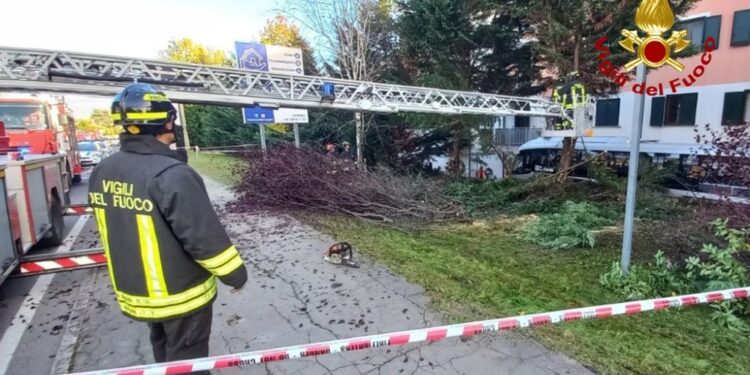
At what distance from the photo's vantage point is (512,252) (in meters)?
6.05

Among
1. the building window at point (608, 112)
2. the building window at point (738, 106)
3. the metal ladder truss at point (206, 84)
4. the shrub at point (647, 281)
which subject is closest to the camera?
the shrub at point (647, 281)

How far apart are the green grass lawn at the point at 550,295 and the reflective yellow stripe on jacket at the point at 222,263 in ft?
7.70

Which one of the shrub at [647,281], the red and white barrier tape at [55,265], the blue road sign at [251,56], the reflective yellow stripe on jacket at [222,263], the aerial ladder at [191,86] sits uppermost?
the blue road sign at [251,56]

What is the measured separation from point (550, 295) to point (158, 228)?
3966 millimetres

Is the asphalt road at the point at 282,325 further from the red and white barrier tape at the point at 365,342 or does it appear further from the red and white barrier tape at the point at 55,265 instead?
the red and white barrier tape at the point at 365,342

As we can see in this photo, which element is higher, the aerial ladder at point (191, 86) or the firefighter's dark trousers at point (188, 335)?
the aerial ladder at point (191, 86)

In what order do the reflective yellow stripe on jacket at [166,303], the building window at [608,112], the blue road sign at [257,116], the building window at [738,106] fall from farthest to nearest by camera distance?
the building window at [608,112]
the building window at [738,106]
the blue road sign at [257,116]
the reflective yellow stripe on jacket at [166,303]

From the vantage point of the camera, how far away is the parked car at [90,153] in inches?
914

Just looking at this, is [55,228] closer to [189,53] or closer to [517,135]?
[517,135]

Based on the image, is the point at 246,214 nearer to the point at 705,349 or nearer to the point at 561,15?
the point at 705,349

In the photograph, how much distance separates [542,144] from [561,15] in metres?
7.40

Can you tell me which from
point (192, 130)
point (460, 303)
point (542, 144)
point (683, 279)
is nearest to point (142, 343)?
point (460, 303)

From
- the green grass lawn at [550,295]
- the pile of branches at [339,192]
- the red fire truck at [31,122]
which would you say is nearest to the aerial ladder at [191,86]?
the pile of branches at [339,192]

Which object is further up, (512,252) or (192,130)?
(192,130)
